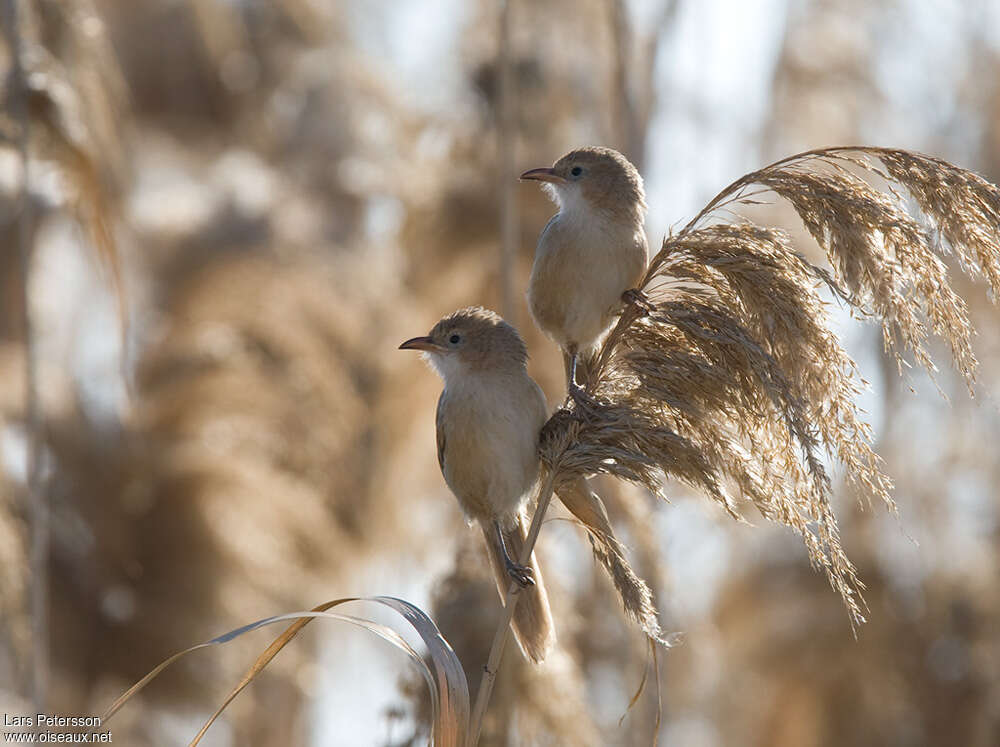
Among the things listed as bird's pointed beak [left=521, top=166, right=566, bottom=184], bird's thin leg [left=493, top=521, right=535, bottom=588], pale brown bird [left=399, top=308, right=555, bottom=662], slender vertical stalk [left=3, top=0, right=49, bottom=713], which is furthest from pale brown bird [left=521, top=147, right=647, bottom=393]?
slender vertical stalk [left=3, top=0, right=49, bottom=713]

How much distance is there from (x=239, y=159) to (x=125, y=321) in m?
5.05

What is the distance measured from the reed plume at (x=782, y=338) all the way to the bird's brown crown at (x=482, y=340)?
0.22 metres

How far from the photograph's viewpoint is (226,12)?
7203 mm

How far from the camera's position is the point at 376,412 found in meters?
6.02

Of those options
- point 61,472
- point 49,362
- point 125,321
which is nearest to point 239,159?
point 49,362

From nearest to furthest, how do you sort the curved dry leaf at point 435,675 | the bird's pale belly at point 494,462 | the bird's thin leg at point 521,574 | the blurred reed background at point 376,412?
the curved dry leaf at point 435,675
the bird's thin leg at point 521,574
the bird's pale belly at point 494,462
the blurred reed background at point 376,412

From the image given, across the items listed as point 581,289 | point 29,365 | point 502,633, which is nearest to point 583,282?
point 581,289

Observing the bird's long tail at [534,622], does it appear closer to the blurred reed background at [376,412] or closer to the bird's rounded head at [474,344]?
the bird's rounded head at [474,344]

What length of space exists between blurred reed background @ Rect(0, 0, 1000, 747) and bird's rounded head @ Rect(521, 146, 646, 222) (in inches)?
55.5

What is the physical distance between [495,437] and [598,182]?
0.58 meters

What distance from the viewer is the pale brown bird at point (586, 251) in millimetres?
2199

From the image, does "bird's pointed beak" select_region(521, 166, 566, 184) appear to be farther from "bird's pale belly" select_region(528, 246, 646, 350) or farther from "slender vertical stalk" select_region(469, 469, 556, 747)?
"slender vertical stalk" select_region(469, 469, 556, 747)

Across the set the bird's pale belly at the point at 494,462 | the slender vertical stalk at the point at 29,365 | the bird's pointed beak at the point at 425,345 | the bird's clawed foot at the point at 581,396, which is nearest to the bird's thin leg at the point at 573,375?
the bird's clawed foot at the point at 581,396

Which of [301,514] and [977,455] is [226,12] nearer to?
[301,514]
